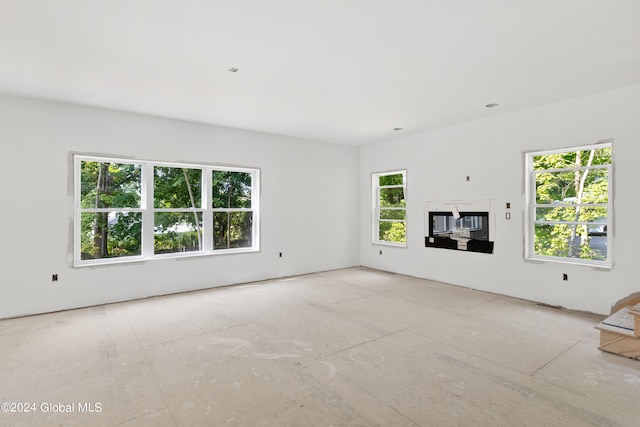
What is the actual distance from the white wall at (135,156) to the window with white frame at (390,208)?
1004 millimetres

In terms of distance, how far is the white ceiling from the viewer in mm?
2418

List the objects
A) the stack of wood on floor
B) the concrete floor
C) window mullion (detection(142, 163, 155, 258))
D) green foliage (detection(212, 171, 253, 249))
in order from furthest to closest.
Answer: green foliage (detection(212, 171, 253, 249))
window mullion (detection(142, 163, 155, 258))
the stack of wood on floor
the concrete floor

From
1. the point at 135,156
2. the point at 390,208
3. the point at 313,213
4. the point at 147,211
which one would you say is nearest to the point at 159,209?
the point at 147,211

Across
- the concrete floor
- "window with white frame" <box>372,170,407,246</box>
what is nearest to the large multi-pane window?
the concrete floor

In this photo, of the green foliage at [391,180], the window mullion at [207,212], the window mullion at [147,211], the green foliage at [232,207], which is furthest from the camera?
the green foliage at [391,180]

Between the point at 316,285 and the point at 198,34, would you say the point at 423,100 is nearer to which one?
the point at 198,34

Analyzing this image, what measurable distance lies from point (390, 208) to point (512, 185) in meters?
2.51

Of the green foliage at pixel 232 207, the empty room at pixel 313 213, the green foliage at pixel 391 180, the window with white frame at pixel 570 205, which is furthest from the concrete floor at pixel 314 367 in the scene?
the green foliage at pixel 391 180

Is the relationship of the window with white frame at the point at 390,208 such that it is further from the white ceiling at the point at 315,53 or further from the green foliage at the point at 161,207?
the green foliage at the point at 161,207

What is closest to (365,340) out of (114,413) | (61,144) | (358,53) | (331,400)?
(331,400)

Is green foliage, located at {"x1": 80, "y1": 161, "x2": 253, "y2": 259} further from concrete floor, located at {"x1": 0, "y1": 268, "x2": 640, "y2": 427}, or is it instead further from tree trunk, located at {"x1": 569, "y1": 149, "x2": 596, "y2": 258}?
tree trunk, located at {"x1": 569, "y1": 149, "x2": 596, "y2": 258}

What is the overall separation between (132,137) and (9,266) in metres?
2.23

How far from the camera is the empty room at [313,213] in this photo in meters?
2.41

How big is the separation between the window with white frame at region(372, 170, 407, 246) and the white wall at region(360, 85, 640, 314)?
0.64 feet
